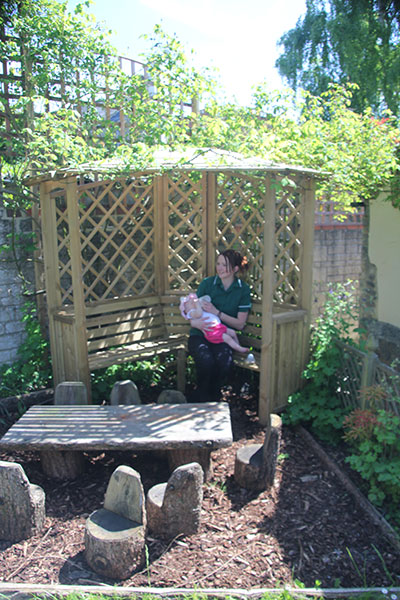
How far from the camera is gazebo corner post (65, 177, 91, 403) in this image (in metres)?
3.95

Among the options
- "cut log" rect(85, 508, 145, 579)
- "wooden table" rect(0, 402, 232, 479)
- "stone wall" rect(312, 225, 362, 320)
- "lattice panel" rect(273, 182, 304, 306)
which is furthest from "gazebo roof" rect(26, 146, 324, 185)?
"stone wall" rect(312, 225, 362, 320)

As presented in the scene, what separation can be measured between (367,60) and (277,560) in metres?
13.3

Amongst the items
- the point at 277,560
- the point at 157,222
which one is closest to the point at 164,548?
the point at 277,560

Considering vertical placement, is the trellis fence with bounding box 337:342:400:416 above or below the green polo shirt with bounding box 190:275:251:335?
below

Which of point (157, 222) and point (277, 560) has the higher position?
point (157, 222)

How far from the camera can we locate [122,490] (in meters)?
2.63

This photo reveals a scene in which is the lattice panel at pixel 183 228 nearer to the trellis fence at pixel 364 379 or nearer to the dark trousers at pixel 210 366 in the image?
the dark trousers at pixel 210 366

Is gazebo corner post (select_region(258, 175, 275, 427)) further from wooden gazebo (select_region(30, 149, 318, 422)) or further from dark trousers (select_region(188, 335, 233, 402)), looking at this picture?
dark trousers (select_region(188, 335, 233, 402))

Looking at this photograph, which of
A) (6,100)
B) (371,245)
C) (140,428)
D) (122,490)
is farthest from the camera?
(371,245)

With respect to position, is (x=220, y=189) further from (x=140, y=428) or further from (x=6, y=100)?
(x=140, y=428)

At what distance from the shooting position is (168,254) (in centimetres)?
532

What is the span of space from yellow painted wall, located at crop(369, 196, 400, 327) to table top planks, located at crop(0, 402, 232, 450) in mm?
2546

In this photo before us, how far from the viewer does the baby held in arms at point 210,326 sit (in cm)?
434

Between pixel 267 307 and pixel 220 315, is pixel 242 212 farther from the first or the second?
pixel 267 307
